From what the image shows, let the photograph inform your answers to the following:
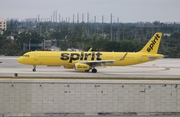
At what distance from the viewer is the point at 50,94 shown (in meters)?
33.2

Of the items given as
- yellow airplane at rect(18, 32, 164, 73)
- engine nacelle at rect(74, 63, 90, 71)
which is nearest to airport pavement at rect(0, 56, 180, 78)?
engine nacelle at rect(74, 63, 90, 71)

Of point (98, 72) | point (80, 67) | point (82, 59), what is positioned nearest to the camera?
point (80, 67)

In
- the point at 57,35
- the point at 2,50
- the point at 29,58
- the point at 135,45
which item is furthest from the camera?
the point at 57,35

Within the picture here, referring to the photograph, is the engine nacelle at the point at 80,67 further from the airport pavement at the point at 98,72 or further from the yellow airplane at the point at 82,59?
the airport pavement at the point at 98,72

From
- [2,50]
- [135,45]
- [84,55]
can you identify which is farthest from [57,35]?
[84,55]

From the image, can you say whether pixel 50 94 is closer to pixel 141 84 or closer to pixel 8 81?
pixel 8 81

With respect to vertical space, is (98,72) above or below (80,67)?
below

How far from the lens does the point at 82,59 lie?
223ft

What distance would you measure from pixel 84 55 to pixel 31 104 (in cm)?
3570

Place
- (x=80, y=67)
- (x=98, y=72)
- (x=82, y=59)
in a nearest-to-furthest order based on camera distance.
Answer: (x=80, y=67) → (x=98, y=72) → (x=82, y=59)

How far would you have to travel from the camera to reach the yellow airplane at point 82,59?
66312 mm

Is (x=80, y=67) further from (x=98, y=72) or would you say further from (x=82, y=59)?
(x=98, y=72)

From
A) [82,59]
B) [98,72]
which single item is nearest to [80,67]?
[82,59]

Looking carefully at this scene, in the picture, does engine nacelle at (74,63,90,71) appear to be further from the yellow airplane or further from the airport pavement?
the airport pavement
